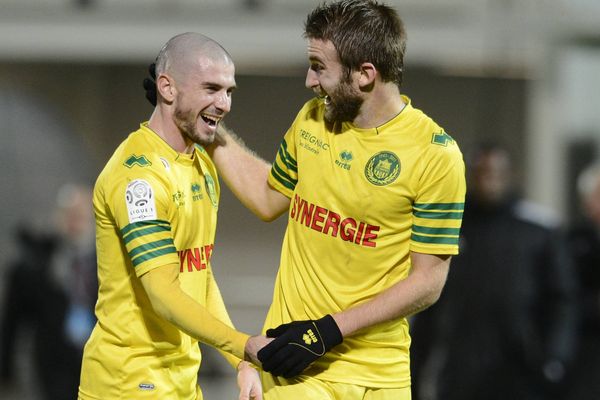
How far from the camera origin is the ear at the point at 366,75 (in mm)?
4223

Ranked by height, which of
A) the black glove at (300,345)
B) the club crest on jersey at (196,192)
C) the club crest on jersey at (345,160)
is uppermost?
the club crest on jersey at (345,160)

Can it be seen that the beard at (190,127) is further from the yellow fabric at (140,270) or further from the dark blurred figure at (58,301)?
the dark blurred figure at (58,301)

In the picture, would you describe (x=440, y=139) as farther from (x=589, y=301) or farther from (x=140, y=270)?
(x=589, y=301)

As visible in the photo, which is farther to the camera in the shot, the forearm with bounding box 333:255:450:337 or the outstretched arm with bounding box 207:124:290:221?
the outstretched arm with bounding box 207:124:290:221

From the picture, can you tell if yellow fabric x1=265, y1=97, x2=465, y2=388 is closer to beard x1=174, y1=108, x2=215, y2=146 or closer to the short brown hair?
the short brown hair

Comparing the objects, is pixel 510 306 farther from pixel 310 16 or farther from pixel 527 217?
pixel 310 16

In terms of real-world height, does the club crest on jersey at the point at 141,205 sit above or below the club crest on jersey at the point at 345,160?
below

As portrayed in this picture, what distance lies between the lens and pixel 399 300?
4.21m

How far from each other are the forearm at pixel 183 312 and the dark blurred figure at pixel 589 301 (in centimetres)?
396

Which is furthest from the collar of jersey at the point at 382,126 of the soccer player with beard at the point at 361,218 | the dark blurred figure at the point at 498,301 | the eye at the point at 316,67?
the dark blurred figure at the point at 498,301

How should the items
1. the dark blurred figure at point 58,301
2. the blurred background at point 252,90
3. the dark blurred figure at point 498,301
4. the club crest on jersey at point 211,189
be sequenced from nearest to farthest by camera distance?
the club crest on jersey at point 211,189, the dark blurred figure at point 498,301, the dark blurred figure at point 58,301, the blurred background at point 252,90

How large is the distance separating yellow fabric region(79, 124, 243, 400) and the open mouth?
Result: 15cm

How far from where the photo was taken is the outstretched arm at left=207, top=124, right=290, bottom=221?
4.65 meters

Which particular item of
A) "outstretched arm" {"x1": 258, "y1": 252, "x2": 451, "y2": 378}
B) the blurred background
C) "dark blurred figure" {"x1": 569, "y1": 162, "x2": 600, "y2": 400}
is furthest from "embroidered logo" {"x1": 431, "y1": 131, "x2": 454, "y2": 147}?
the blurred background
